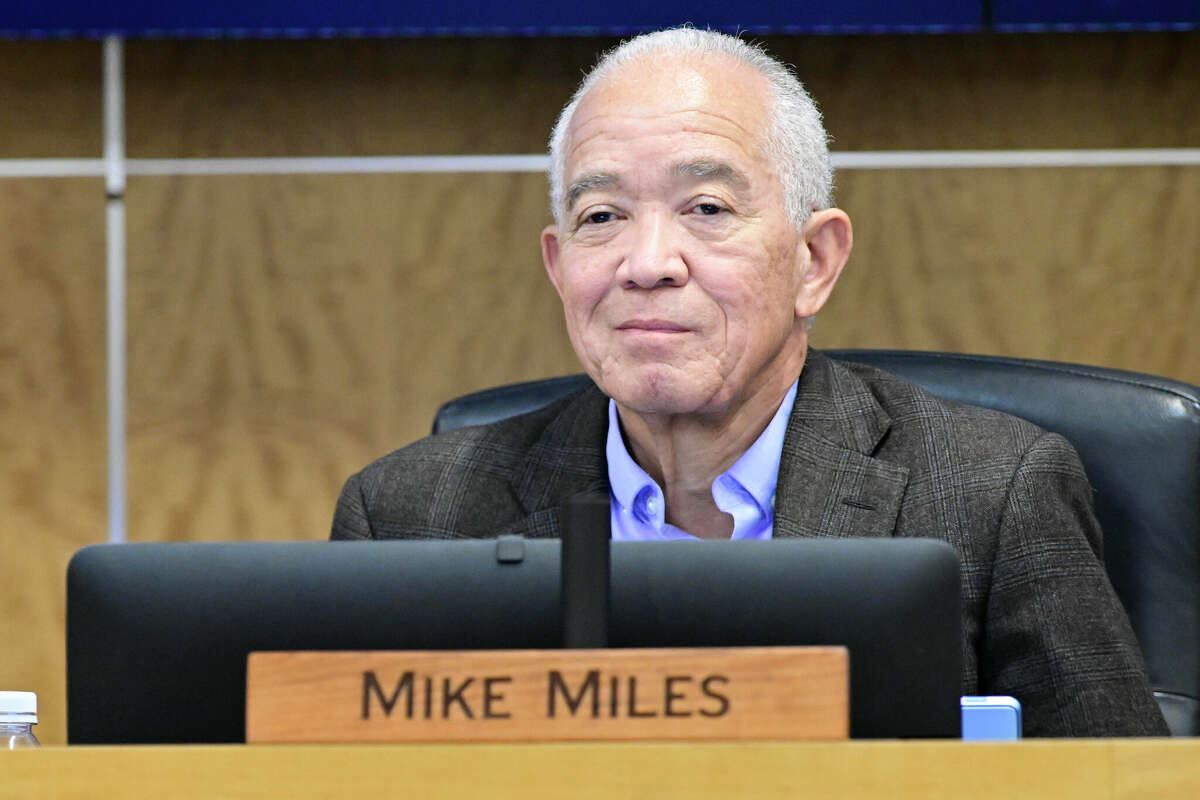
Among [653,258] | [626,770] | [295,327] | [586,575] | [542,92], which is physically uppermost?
[542,92]

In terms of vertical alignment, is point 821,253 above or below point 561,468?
above

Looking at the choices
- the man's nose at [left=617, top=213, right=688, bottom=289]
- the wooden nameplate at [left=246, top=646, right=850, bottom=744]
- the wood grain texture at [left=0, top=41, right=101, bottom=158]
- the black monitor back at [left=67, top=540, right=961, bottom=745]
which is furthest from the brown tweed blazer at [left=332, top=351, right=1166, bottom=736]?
the wood grain texture at [left=0, top=41, right=101, bottom=158]

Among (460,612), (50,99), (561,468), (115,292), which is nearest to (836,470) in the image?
(561,468)

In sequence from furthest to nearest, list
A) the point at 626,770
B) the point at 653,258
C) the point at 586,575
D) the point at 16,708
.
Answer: the point at 653,258 < the point at 16,708 < the point at 586,575 < the point at 626,770

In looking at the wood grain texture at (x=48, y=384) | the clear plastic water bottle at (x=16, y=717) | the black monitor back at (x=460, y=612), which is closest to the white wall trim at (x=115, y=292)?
the wood grain texture at (x=48, y=384)

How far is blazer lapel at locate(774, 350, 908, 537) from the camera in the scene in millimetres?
1667

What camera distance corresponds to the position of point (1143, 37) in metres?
2.52

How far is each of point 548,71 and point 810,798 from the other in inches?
76.6

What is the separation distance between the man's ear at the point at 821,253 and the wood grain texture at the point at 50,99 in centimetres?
138

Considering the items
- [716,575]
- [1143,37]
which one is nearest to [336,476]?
[1143,37]

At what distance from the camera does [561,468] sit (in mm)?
1834

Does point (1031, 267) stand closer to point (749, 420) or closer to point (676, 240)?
point (749, 420)

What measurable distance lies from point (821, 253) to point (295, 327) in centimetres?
110

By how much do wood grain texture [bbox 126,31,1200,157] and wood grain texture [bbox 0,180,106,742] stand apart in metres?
0.19
